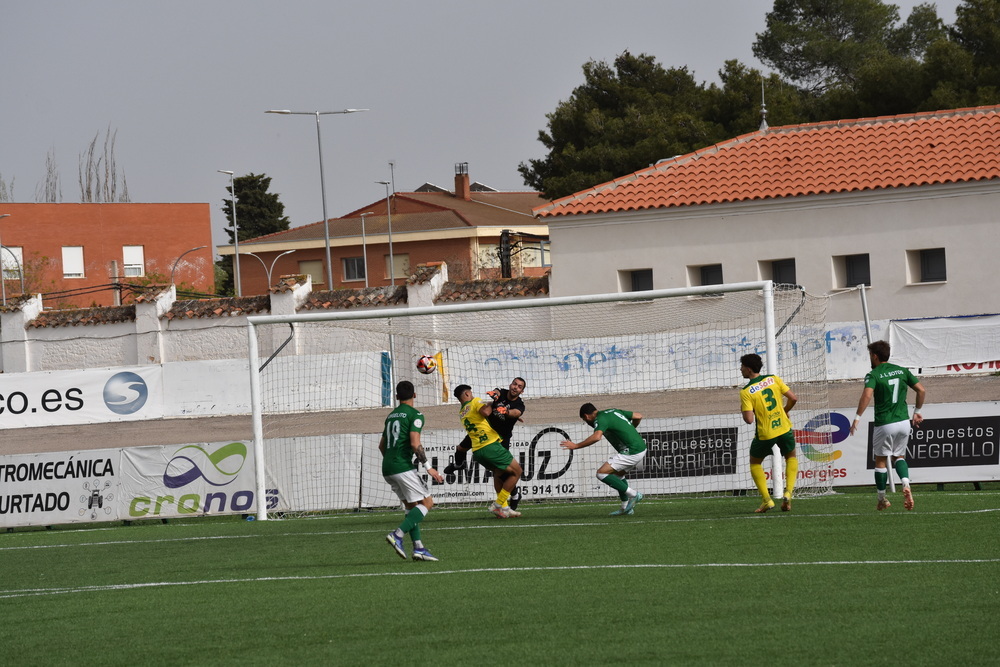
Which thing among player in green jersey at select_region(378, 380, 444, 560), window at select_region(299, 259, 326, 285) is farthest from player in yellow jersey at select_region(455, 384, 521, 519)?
window at select_region(299, 259, 326, 285)

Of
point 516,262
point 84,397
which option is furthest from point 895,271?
point 516,262

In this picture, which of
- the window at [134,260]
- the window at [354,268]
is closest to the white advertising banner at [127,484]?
the window at [134,260]

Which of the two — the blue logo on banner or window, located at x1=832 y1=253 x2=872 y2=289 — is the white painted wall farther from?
the blue logo on banner

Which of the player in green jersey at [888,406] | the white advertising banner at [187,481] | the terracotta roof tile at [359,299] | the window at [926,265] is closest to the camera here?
the player in green jersey at [888,406]

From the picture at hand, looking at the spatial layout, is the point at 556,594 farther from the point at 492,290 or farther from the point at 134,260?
the point at 134,260

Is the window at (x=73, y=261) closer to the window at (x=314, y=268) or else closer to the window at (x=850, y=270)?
the window at (x=314, y=268)

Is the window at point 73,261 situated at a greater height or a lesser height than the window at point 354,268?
greater

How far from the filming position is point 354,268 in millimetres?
71750

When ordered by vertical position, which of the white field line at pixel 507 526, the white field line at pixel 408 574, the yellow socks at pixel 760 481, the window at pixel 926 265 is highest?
the window at pixel 926 265

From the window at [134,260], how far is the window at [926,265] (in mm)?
49566

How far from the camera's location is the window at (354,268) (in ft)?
234

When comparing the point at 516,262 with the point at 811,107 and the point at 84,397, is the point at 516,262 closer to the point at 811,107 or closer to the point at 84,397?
the point at 811,107

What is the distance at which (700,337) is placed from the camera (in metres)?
24.6

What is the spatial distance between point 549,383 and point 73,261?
1895 inches
